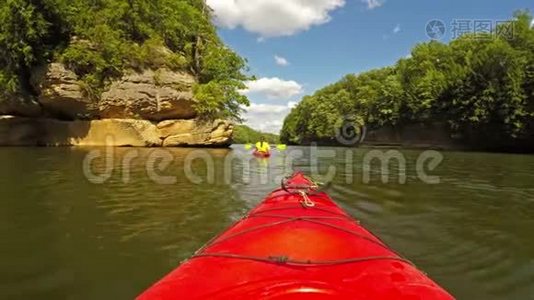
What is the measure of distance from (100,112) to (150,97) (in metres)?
3.60

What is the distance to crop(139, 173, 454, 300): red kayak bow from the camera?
2.72 meters

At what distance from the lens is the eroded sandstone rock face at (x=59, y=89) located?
28.4m

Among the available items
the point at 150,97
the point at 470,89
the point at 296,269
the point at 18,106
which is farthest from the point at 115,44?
the point at 470,89

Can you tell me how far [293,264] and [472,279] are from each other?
3056mm

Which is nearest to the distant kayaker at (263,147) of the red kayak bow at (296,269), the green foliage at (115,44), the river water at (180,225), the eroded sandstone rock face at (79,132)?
the green foliage at (115,44)

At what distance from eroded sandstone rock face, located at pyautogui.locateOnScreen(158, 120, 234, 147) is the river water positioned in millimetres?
18157

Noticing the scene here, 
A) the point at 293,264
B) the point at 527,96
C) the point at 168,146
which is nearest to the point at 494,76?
the point at 527,96

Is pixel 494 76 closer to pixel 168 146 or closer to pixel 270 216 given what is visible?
pixel 168 146

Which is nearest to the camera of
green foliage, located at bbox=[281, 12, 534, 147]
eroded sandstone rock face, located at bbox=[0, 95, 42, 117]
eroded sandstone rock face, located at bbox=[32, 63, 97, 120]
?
eroded sandstone rock face, located at bbox=[32, 63, 97, 120]

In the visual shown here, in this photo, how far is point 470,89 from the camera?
44031mm

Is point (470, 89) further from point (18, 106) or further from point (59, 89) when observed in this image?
point (18, 106)

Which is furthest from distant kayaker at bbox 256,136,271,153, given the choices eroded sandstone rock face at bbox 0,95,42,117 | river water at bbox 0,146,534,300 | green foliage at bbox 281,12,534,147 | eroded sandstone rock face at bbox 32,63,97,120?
green foliage at bbox 281,12,534,147

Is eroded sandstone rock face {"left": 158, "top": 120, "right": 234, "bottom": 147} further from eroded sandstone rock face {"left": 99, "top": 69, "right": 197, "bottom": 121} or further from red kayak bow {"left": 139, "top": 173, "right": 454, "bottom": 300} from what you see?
red kayak bow {"left": 139, "top": 173, "right": 454, "bottom": 300}

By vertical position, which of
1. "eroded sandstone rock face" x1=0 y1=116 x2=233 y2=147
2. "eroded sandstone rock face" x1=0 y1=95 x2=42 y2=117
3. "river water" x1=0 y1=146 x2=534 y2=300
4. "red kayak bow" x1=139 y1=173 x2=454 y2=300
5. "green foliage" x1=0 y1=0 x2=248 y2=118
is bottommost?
"river water" x1=0 y1=146 x2=534 y2=300
